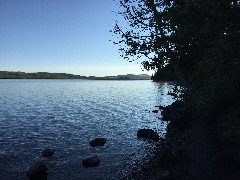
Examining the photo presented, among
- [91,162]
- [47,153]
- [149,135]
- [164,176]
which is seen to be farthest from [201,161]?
[149,135]

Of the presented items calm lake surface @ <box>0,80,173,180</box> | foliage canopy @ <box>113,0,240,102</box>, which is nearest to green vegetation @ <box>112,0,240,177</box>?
foliage canopy @ <box>113,0,240,102</box>

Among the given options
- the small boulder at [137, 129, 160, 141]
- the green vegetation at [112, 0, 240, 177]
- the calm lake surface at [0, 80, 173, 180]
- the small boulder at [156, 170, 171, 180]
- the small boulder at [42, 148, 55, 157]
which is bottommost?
the calm lake surface at [0, 80, 173, 180]

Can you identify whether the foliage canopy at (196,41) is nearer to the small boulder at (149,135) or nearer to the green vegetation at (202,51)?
the green vegetation at (202,51)

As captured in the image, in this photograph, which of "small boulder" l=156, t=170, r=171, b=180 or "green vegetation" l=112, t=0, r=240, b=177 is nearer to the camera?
"green vegetation" l=112, t=0, r=240, b=177

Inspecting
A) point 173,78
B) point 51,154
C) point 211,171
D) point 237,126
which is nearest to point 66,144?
point 51,154

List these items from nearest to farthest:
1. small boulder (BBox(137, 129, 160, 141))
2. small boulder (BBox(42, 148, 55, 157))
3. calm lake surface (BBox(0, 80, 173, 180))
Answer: calm lake surface (BBox(0, 80, 173, 180)) < small boulder (BBox(42, 148, 55, 157)) < small boulder (BBox(137, 129, 160, 141))

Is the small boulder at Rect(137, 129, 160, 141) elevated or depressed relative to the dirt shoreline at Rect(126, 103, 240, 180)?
depressed

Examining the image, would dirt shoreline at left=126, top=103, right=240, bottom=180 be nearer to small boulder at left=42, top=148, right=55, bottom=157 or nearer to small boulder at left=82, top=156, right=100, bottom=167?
small boulder at left=82, top=156, right=100, bottom=167

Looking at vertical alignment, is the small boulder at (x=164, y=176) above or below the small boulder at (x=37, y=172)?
above

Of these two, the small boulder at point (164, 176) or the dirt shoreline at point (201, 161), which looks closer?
the dirt shoreline at point (201, 161)

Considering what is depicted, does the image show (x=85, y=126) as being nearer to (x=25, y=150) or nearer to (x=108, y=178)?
(x=25, y=150)

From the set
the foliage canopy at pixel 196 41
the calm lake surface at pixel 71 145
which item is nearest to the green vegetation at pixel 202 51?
the foliage canopy at pixel 196 41

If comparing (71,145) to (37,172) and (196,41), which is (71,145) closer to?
(37,172)

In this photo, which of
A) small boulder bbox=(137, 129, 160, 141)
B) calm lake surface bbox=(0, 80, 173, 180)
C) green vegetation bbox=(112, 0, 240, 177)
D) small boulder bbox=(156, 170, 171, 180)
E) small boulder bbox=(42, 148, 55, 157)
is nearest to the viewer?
green vegetation bbox=(112, 0, 240, 177)
